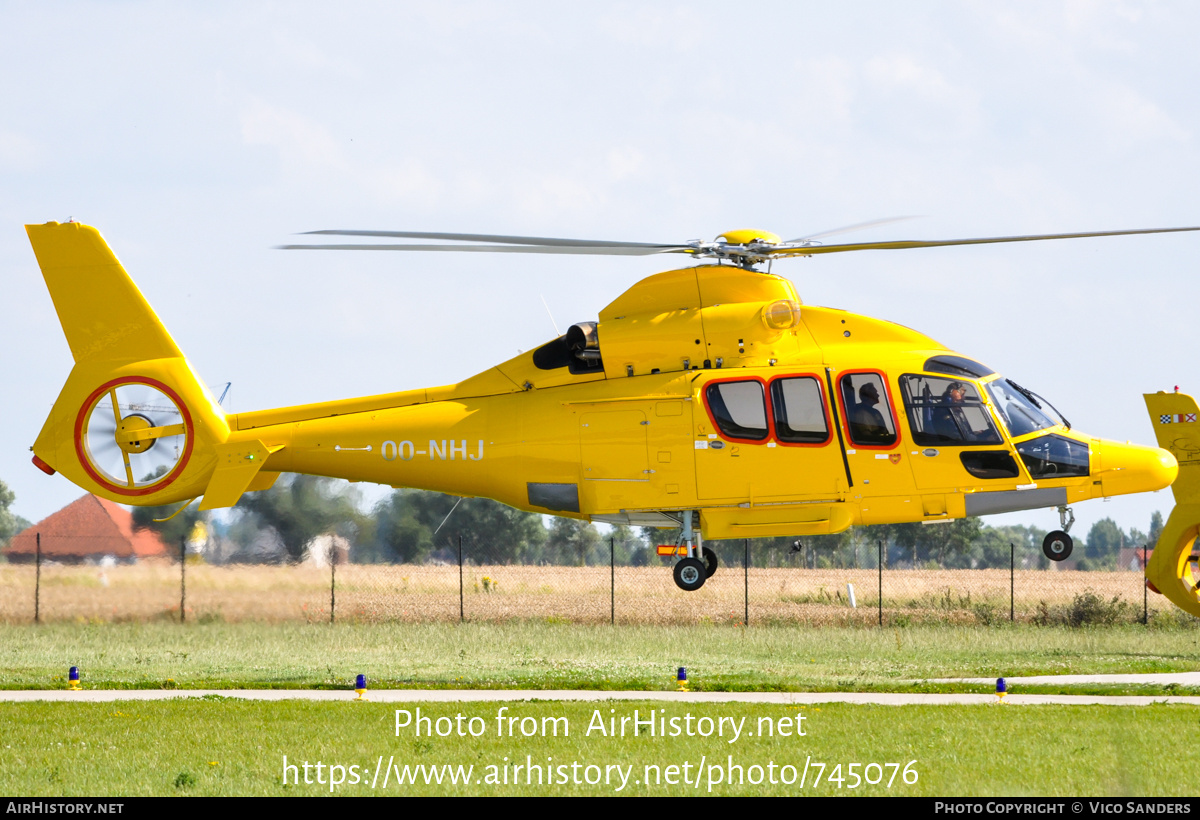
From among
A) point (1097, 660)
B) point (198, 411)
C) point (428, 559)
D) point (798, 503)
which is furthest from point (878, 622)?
point (198, 411)

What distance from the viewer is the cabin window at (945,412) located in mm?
17859

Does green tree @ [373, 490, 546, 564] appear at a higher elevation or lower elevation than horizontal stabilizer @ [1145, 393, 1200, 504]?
lower

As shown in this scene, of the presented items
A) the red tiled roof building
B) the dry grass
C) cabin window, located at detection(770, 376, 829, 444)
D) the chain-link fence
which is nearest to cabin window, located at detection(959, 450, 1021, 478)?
cabin window, located at detection(770, 376, 829, 444)

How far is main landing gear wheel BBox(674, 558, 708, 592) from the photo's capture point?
59.6 ft

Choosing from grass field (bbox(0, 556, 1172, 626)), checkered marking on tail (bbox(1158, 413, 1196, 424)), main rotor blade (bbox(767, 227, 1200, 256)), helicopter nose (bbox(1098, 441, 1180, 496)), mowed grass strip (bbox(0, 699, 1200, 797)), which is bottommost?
mowed grass strip (bbox(0, 699, 1200, 797))

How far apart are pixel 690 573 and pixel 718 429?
Result: 2049 millimetres

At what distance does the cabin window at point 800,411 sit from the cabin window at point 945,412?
46.3 inches

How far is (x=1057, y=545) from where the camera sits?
18.5 metres

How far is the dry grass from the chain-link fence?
0.03 m

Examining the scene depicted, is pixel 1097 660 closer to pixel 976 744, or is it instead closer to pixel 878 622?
pixel 878 622

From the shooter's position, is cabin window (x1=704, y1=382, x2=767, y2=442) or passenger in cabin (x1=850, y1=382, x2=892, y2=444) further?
cabin window (x1=704, y1=382, x2=767, y2=442)

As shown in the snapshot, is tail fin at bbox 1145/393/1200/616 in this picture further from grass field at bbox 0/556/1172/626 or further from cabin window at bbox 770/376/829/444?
cabin window at bbox 770/376/829/444

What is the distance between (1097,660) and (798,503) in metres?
11.3

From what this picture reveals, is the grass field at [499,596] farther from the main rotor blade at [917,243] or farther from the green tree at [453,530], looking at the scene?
the main rotor blade at [917,243]
